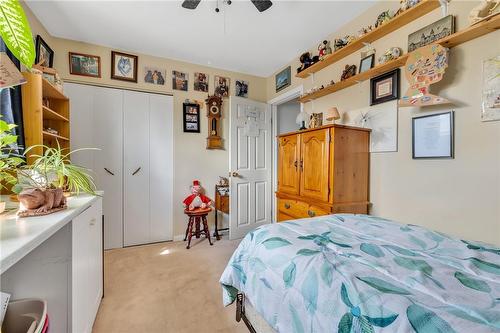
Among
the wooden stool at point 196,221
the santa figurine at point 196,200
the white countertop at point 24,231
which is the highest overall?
the white countertop at point 24,231

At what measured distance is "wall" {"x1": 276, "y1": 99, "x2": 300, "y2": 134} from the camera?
3.81 m

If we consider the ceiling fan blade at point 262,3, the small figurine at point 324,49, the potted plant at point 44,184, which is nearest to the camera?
the potted plant at point 44,184

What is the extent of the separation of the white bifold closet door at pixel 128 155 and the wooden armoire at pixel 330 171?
181 centimetres

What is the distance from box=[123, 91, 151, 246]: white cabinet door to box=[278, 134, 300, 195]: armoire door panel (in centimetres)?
177

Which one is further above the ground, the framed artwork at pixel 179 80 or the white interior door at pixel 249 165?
the framed artwork at pixel 179 80

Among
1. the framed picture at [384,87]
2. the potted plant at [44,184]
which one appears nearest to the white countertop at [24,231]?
the potted plant at [44,184]

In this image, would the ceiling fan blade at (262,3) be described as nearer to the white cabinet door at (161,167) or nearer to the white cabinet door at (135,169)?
the white cabinet door at (161,167)

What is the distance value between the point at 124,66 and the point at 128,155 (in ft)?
3.68

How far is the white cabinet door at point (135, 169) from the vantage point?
2.83 m

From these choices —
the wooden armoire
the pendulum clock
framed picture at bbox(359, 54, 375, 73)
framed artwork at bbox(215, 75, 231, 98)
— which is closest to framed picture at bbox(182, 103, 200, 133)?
the pendulum clock

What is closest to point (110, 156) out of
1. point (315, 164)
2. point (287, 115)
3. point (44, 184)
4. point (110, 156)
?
point (110, 156)

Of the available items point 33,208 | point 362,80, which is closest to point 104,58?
point 33,208

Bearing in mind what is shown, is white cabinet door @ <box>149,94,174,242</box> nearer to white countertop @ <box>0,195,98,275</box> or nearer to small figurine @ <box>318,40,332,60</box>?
white countertop @ <box>0,195,98,275</box>

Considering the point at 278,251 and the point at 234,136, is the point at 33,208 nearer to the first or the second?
the point at 278,251
